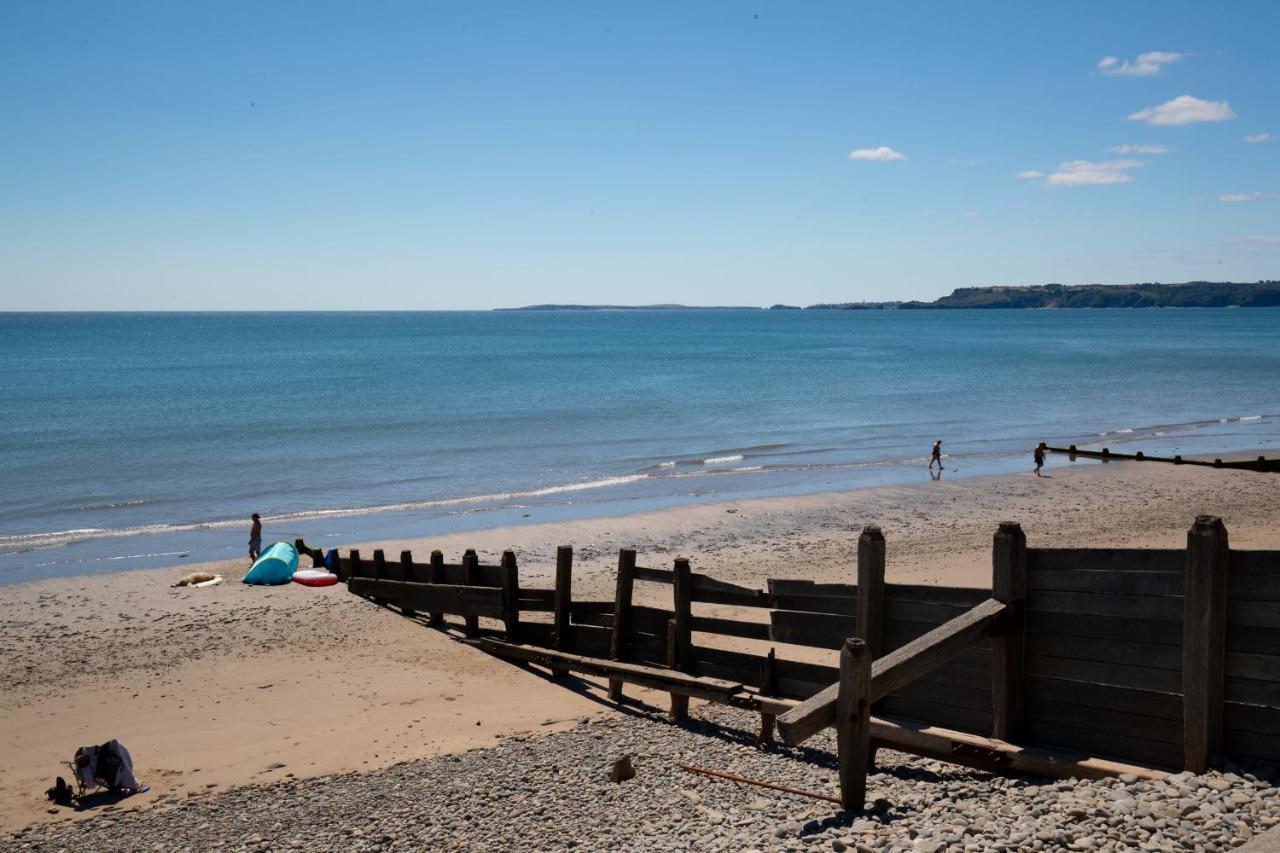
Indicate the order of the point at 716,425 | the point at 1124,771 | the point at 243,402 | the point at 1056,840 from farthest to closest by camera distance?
the point at 243,402
the point at 716,425
the point at 1124,771
the point at 1056,840

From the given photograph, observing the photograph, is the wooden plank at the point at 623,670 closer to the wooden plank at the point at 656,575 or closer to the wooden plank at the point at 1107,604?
the wooden plank at the point at 656,575

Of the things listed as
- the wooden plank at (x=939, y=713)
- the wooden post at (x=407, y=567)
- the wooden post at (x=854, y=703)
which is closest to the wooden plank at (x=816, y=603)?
the wooden plank at (x=939, y=713)

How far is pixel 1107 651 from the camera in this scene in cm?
738

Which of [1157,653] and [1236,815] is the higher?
[1157,653]

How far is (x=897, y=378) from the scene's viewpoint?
288ft

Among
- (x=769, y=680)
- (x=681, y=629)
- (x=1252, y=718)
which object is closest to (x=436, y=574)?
(x=681, y=629)

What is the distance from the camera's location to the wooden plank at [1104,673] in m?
7.11

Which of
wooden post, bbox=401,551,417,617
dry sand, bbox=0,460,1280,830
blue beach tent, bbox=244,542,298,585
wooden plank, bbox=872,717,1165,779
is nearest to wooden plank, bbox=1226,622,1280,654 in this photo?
wooden plank, bbox=872,717,1165,779

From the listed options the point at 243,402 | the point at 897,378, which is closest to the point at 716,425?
the point at 243,402

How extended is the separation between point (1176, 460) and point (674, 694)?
1205 inches

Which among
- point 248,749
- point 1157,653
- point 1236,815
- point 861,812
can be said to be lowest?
point 248,749

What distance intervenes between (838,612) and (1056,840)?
382 cm

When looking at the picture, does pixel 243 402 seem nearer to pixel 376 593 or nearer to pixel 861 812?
pixel 376 593

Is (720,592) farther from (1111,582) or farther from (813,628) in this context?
(1111,582)
